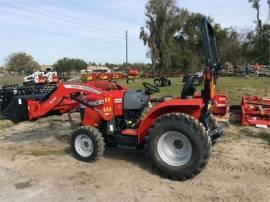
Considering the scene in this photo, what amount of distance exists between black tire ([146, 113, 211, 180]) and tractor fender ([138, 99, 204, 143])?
8.9 inches

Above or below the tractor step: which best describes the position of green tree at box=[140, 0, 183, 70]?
above

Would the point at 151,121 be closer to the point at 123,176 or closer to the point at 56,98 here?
the point at 123,176

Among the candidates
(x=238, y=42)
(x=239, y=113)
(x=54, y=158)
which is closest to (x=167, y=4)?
(x=238, y=42)

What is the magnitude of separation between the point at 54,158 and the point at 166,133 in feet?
7.81

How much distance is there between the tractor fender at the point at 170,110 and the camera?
226 inches

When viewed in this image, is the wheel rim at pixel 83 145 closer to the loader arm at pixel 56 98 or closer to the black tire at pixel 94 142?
the black tire at pixel 94 142

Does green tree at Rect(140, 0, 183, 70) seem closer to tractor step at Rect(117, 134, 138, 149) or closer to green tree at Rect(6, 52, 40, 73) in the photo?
green tree at Rect(6, 52, 40, 73)

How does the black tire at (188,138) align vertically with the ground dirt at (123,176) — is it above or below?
above

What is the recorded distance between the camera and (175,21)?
54344 millimetres

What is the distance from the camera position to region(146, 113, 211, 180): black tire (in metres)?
5.46

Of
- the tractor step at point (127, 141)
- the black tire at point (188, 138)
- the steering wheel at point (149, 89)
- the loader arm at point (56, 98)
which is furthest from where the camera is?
the loader arm at point (56, 98)

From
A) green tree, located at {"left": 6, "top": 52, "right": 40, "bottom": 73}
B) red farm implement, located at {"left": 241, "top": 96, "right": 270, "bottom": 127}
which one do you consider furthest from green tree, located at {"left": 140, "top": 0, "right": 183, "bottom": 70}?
red farm implement, located at {"left": 241, "top": 96, "right": 270, "bottom": 127}

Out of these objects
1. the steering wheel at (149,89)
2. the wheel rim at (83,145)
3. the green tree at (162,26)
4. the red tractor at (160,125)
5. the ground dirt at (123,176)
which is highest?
the green tree at (162,26)

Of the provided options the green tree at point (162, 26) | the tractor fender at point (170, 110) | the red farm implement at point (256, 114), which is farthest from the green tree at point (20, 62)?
the tractor fender at point (170, 110)
